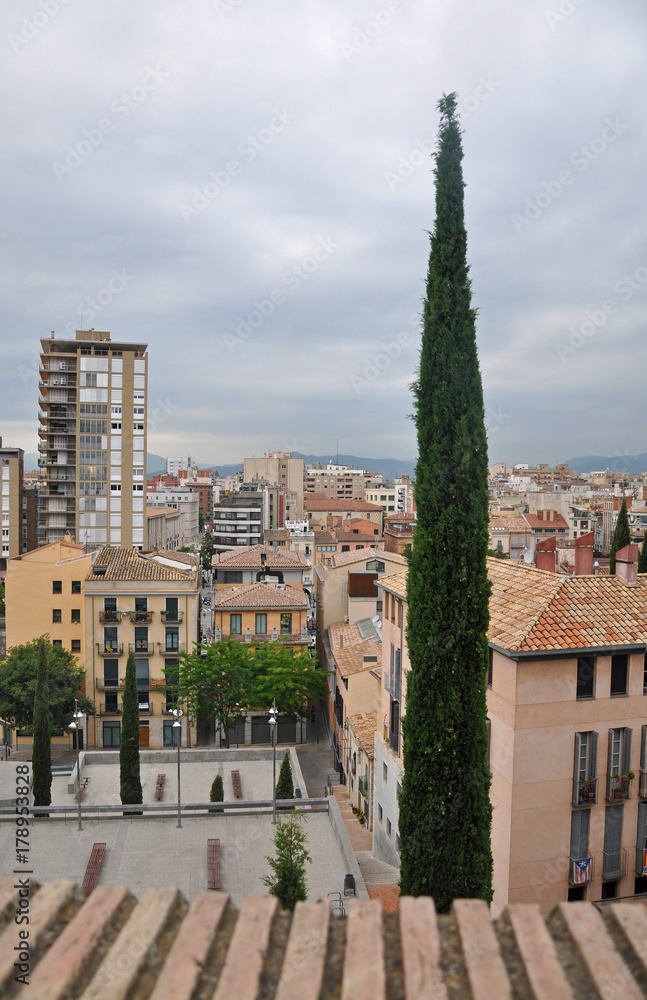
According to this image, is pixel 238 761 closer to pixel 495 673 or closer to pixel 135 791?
pixel 135 791

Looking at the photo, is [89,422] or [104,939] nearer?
[104,939]

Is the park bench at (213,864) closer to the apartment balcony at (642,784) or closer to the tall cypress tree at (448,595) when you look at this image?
the tall cypress tree at (448,595)

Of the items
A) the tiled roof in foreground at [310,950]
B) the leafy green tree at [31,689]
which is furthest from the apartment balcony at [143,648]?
the tiled roof in foreground at [310,950]

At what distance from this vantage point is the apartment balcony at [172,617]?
36969mm

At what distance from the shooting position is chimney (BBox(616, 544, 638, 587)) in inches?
733

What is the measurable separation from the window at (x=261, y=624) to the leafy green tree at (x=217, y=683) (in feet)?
15.7

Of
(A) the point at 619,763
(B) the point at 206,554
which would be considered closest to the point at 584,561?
(A) the point at 619,763

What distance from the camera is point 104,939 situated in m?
3.36

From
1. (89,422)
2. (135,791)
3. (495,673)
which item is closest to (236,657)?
(135,791)

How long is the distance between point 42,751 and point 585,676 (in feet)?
72.5

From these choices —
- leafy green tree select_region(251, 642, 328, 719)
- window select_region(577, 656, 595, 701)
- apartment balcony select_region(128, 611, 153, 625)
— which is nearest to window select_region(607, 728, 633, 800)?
window select_region(577, 656, 595, 701)

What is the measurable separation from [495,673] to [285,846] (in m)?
7.11

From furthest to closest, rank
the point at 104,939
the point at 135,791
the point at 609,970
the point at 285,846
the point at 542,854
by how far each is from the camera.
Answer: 1. the point at 135,791
2. the point at 285,846
3. the point at 542,854
4. the point at 104,939
5. the point at 609,970

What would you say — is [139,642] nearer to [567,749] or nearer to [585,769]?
[567,749]
